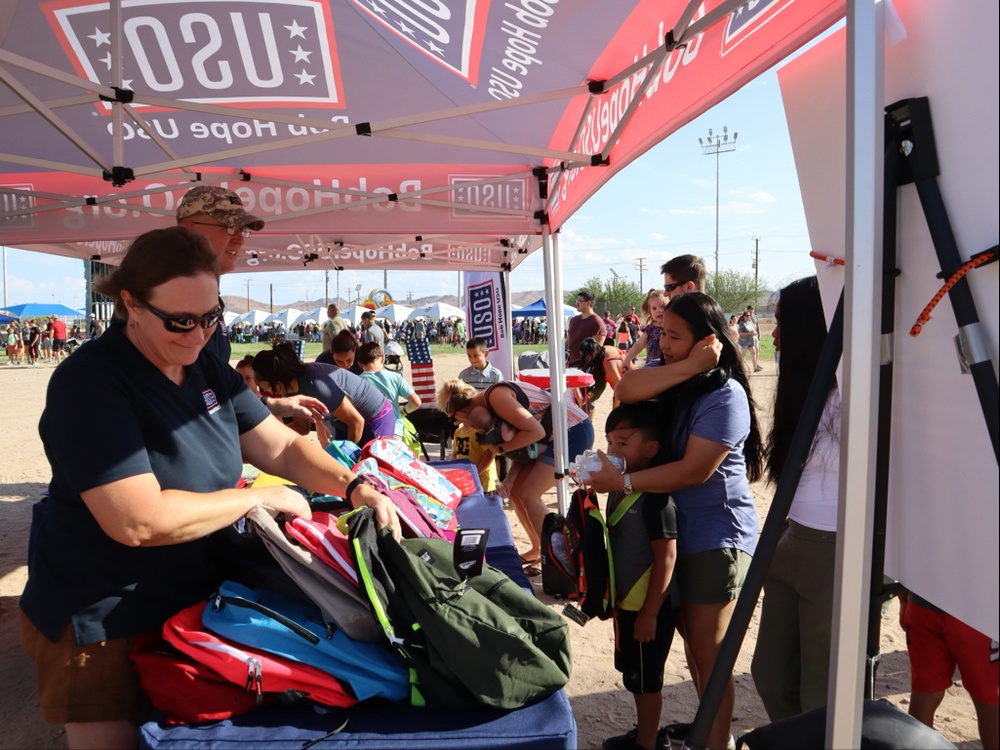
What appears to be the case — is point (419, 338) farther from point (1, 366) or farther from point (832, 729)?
point (1, 366)

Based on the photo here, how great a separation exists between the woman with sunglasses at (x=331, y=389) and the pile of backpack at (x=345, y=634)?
2383 millimetres

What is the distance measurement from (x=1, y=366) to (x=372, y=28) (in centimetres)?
2934

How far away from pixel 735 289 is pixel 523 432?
263ft

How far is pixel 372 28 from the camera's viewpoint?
3.98 meters

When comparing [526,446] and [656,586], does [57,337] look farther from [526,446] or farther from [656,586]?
[656,586]

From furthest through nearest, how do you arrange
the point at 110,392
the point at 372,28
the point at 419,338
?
1. the point at 419,338
2. the point at 372,28
3. the point at 110,392

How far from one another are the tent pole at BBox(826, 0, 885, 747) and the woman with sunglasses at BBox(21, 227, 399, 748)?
51.2 inches

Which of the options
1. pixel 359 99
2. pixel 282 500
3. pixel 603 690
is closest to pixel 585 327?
pixel 359 99

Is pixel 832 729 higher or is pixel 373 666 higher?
pixel 832 729

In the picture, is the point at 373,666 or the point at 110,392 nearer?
the point at 110,392

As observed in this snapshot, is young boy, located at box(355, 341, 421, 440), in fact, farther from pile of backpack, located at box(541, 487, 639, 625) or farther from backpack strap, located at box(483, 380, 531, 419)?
pile of backpack, located at box(541, 487, 639, 625)

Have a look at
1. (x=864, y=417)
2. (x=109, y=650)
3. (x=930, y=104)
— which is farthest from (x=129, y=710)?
(x=930, y=104)

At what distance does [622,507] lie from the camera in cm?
236

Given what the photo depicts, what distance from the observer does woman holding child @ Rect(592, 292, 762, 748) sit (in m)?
2.30
